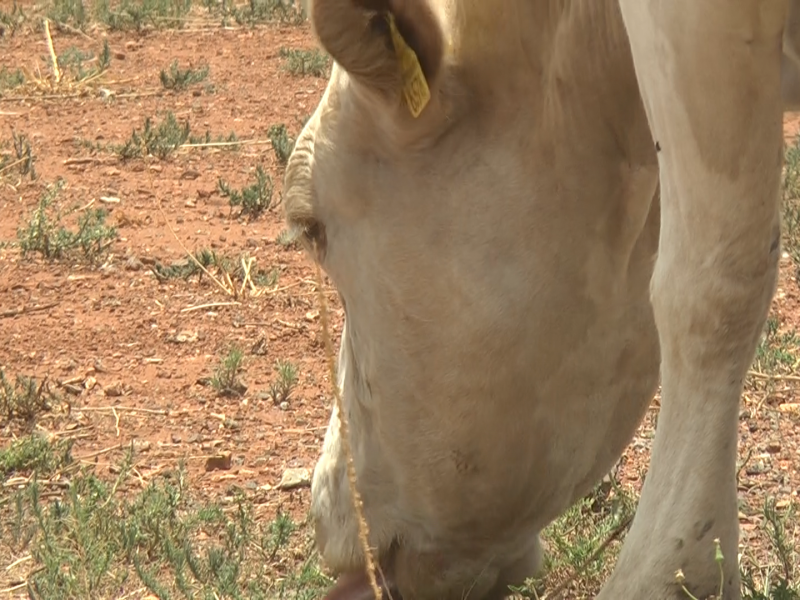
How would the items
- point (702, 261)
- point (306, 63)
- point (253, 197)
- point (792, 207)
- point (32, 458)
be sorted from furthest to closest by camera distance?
point (306, 63), point (253, 197), point (792, 207), point (32, 458), point (702, 261)

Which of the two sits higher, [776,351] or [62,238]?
[776,351]

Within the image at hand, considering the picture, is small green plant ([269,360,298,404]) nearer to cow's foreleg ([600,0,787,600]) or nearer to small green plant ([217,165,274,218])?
small green plant ([217,165,274,218])

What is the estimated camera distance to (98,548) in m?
3.84

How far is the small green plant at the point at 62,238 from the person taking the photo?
248 inches

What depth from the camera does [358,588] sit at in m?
3.55

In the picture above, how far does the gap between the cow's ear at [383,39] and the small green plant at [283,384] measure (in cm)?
204

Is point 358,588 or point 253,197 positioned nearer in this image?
point 358,588

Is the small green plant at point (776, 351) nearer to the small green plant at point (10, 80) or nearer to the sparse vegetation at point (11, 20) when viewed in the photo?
the small green plant at point (10, 80)

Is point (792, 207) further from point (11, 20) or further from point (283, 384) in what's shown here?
point (11, 20)

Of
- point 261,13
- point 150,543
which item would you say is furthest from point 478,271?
point 261,13

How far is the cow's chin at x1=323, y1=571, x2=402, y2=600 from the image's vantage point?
3.53 meters

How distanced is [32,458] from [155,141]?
350 cm

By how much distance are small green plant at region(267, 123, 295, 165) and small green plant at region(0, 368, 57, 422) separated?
277 cm

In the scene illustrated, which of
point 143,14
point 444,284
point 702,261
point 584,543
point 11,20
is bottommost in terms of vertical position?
point 11,20
